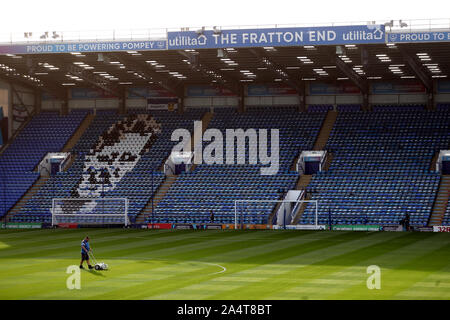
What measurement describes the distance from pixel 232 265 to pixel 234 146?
34.4 m

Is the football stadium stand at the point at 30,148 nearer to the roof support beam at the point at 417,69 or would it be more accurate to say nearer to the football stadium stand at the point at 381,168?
the football stadium stand at the point at 381,168

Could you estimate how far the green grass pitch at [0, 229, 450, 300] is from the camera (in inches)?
1069

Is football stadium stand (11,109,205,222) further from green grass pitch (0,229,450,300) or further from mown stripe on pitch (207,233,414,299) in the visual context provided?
mown stripe on pitch (207,233,414,299)

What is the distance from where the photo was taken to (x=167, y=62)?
210ft

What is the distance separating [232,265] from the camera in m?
34.9

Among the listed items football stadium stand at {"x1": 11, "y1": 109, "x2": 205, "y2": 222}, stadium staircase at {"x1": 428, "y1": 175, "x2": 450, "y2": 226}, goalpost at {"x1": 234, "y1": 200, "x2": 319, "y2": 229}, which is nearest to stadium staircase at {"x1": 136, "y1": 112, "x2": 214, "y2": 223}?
football stadium stand at {"x1": 11, "y1": 109, "x2": 205, "y2": 222}

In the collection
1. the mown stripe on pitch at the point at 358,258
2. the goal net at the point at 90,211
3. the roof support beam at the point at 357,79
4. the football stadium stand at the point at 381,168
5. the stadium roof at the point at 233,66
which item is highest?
the stadium roof at the point at 233,66

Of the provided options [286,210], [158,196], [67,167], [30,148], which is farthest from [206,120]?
[286,210]

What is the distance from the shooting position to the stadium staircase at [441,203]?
56219 millimetres

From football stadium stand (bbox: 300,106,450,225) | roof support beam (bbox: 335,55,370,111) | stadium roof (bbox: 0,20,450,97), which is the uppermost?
stadium roof (bbox: 0,20,450,97)

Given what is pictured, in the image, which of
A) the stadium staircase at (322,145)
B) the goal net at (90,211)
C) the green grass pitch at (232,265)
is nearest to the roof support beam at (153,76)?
the goal net at (90,211)

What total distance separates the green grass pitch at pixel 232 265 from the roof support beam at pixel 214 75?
14382 millimetres

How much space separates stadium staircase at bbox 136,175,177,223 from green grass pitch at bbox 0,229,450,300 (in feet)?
28.9
